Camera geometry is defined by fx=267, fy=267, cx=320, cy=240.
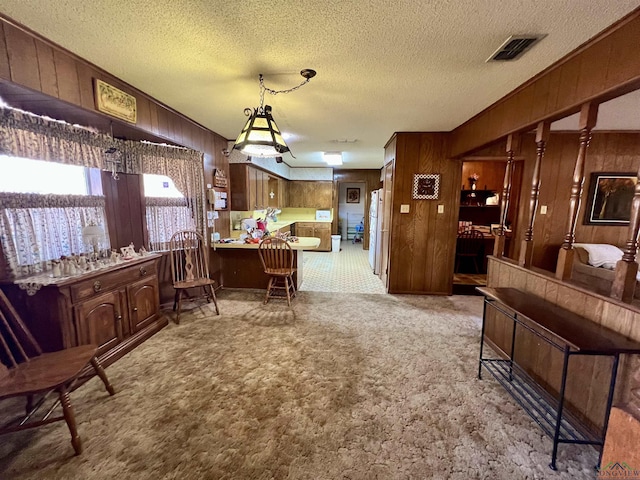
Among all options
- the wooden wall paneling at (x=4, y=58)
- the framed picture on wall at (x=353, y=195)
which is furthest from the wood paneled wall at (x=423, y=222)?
the framed picture on wall at (x=353, y=195)

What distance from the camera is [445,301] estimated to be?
3.87 metres

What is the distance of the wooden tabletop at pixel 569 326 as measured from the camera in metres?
1.31

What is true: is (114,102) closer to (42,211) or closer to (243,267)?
(42,211)

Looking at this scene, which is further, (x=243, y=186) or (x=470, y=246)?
(x=470, y=246)

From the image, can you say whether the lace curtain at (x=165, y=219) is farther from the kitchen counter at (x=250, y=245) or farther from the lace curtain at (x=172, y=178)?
the kitchen counter at (x=250, y=245)

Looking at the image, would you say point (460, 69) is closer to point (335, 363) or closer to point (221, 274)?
point (335, 363)

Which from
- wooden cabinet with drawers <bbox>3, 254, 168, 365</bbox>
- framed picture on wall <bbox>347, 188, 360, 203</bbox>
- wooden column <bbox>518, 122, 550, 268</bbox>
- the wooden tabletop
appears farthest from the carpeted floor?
framed picture on wall <bbox>347, 188, 360, 203</bbox>

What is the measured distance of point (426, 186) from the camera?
399cm

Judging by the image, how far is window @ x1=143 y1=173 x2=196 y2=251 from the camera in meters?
3.22

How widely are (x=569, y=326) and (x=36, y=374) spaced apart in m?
3.09

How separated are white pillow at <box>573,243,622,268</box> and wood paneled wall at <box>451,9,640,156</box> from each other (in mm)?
2315

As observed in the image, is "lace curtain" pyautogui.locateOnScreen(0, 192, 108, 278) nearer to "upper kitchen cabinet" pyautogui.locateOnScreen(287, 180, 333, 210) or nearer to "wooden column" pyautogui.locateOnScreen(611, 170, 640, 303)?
"wooden column" pyautogui.locateOnScreen(611, 170, 640, 303)

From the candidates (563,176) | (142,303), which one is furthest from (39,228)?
(563,176)

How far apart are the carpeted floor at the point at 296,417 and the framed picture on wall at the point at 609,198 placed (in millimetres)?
2989
